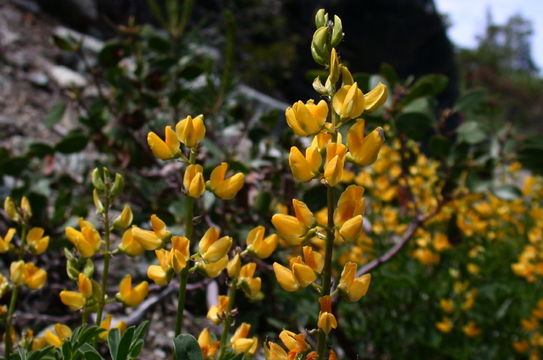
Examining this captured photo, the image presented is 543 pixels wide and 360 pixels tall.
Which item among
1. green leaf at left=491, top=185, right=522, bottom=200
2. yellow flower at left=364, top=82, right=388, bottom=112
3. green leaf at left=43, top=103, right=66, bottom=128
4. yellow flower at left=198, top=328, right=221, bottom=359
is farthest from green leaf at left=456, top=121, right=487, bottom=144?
green leaf at left=43, top=103, right=66, bottom=128

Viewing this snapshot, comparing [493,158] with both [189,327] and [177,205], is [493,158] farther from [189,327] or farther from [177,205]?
[189,327]

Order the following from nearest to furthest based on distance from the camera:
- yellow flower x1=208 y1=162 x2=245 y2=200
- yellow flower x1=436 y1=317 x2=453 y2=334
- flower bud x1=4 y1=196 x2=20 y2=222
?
yellow flower x1=208 y1=162 x2=245 y2=200
flower bud x1=4 y1=196 x2=20 y2=222
yellow flower x1=436 y1=317 x2=453 y2=334

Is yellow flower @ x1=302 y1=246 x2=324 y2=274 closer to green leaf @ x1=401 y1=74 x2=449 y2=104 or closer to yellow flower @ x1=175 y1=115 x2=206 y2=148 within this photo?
yellow flower @ x1=175 y1=115 x2=206 y2=148

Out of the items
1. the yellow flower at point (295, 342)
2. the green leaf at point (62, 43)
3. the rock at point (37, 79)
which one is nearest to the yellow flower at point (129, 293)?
the yellow flower at point (295, 342)

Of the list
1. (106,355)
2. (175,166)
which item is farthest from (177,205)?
(106,355)

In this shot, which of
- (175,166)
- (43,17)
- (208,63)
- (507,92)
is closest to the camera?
(175,166)

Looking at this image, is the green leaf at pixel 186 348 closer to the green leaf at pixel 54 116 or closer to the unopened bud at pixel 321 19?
the unopened bud at pixel 321 19

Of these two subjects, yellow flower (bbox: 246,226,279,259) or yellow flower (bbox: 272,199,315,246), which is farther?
yellow flower (bbox: 246,226,279,259)
